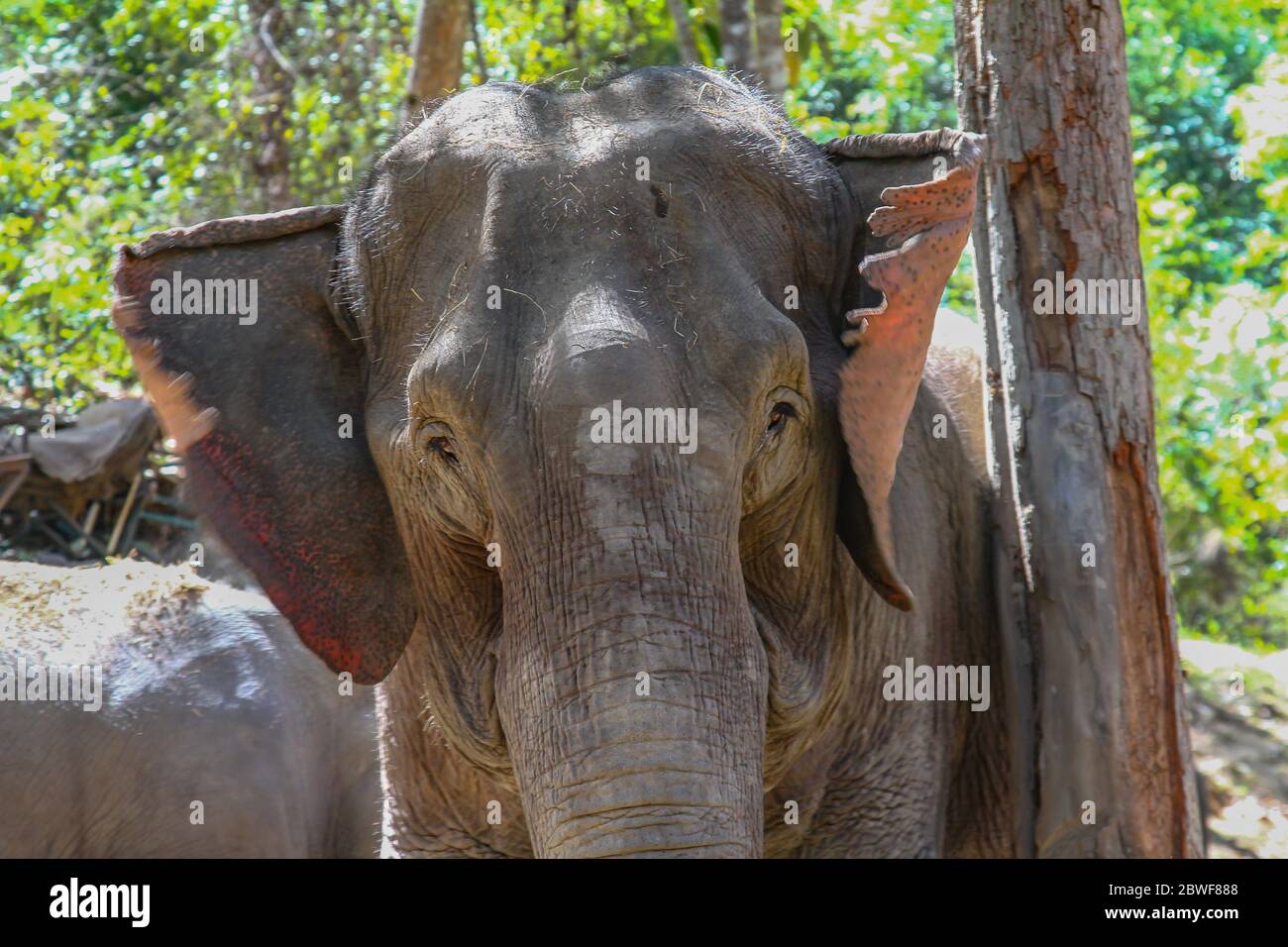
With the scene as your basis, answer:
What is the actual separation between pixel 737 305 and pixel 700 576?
21.4 inches

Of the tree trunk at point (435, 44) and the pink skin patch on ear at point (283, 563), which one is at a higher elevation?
the tree trunk at point (435, 44)

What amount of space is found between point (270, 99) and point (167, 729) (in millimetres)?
5526

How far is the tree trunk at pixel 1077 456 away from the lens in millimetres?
3754

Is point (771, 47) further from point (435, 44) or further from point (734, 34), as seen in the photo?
point (435, 44)

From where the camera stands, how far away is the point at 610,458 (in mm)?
2791

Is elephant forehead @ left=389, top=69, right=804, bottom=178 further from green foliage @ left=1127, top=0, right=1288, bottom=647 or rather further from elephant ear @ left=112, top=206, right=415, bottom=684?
green foliage @ left=1127, top=0, right=1288, bottom=647

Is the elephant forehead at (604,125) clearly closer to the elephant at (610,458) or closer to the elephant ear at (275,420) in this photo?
the elephant at (610,458)

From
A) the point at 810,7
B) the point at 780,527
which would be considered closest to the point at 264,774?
the point at 780,527

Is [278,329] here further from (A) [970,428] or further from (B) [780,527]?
(A) [970,428]

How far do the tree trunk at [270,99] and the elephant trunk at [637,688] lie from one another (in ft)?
22.8

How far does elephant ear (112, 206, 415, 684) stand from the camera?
3502mm

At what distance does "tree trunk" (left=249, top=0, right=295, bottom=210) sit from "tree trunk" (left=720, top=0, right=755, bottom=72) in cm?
287

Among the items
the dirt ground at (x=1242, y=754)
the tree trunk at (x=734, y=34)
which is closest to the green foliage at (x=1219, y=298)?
the dirt ground at (x=1242, y=754)

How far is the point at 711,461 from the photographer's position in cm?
286
